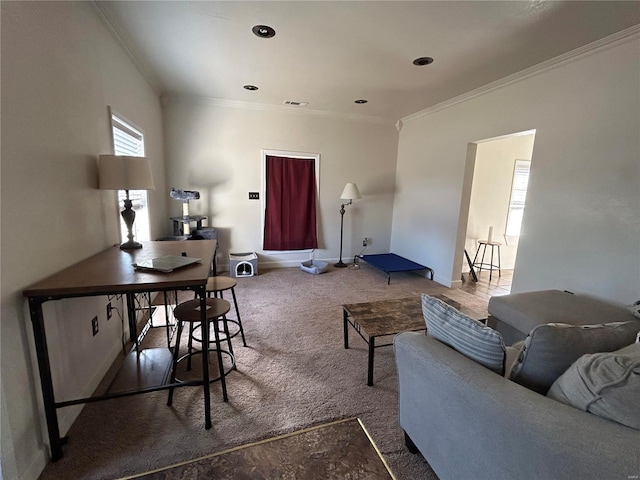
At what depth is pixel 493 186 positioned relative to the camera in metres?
4.79

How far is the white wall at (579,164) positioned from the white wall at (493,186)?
3.81 ft

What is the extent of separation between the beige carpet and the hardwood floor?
88.7 inches

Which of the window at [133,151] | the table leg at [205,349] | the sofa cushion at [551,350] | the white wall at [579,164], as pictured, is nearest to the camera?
the sofa cushion at [551,350]

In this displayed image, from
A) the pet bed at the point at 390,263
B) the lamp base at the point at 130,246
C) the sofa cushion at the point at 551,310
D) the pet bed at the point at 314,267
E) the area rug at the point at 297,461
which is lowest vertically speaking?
the area rug at the point at 297,461

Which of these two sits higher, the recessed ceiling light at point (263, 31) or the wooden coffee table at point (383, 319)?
the recessed ceiling light at point (263, 31)

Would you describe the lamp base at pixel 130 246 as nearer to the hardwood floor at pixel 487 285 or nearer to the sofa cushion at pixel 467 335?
the sofa cushion at pixel 467 335

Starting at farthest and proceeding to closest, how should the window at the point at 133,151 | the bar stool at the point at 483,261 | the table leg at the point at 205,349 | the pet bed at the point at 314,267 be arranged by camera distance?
the bar stool at the point at 483,261, the pet bed at the point at 314,267, the window at the point at 133,151, the table leg at the point at 205,349

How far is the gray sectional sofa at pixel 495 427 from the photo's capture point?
0.74m

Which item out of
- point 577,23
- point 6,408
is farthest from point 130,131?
point 577,23

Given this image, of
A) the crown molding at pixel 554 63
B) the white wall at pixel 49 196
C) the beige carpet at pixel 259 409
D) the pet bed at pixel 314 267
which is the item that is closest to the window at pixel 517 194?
the crown molding at pixel 554 63

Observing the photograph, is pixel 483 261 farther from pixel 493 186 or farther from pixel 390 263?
pixel 390 263

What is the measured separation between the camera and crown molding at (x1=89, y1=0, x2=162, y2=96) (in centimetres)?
203

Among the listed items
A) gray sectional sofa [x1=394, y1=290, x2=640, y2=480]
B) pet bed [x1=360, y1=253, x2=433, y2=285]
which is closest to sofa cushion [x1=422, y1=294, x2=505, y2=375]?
gray sectional sofa [x1=394, y1=290, x2=640, y2=480]

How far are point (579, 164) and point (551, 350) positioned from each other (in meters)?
→ 2.37
